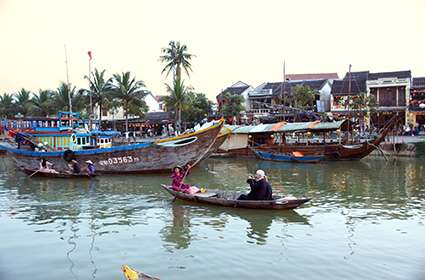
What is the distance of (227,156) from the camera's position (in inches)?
1396

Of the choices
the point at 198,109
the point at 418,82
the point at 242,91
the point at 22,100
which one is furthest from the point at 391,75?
the point at 22,100

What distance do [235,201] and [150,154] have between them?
10.3 metres

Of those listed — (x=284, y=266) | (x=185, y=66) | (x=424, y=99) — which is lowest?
(x=284, y=266)

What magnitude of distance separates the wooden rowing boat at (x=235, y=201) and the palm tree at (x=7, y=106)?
53685 mm

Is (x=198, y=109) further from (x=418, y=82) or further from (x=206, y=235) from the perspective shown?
(x=206, y=235)

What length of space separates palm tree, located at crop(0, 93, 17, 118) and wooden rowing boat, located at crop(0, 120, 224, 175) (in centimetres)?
4154

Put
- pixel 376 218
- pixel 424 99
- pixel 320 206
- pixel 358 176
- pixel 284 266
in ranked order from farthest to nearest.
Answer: pixel 424 99 < pixel 358 176 < pixel 320 206 < pixel 376 218 < pixel 284 266

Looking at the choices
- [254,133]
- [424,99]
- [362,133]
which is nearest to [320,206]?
[254,133]

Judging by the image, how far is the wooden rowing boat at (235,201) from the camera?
1229 cm

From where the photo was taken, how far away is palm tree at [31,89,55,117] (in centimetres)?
5108

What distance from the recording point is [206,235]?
34.3ft

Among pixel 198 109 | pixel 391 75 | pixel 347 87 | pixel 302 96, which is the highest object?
pixel 391 75

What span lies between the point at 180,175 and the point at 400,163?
19.3 metres

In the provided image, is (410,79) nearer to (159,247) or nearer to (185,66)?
(185,66)
